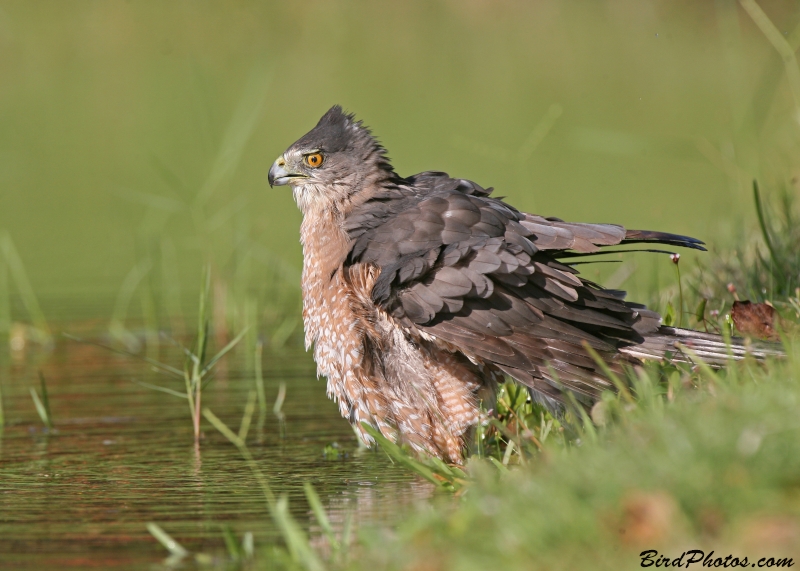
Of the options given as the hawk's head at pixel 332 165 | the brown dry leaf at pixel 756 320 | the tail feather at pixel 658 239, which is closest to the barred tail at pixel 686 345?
the brown dry leaf at pixel 756 320

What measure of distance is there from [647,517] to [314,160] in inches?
137

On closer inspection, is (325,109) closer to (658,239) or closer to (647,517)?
(658,239)

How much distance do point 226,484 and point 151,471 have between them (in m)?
0.51

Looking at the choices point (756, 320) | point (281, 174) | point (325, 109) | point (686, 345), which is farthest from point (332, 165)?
point (325, 109)

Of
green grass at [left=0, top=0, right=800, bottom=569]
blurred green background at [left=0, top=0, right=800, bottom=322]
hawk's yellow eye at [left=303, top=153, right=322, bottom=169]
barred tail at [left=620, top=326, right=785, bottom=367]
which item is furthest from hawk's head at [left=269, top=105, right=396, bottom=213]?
barred tail at [left=620, top=326, right=785, bottom=367]

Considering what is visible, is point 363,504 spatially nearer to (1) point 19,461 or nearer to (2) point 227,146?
(1) point 19,461

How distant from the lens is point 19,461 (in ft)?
17.4

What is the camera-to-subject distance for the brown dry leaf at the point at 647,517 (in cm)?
266

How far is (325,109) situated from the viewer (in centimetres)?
1723

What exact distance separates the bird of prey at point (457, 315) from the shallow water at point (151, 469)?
39 centimetres

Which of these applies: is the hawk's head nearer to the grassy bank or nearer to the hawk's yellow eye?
the hawk's yellow eye

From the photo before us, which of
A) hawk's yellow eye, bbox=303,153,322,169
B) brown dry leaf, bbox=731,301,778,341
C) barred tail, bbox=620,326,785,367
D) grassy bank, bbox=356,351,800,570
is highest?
hawk's yellow eye, bbox=303,153,322,169

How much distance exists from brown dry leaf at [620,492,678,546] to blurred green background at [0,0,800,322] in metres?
3.61

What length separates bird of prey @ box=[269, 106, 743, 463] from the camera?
4.61 metres
